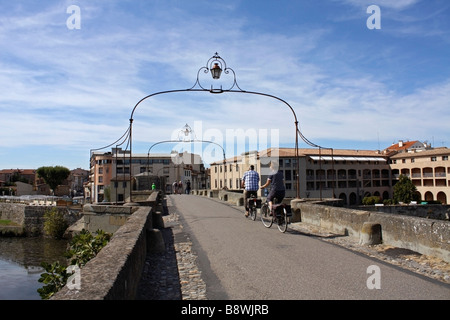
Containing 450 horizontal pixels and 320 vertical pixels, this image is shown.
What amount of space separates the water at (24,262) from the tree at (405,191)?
196 ft

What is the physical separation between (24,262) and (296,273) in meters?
Result: 28.8

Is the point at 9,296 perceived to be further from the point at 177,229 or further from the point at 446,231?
the point at 446,231

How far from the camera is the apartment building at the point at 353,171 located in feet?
232

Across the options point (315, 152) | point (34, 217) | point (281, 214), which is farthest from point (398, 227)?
point (315, 152)

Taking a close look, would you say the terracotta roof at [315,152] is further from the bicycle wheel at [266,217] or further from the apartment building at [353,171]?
the bicycle wheel at [266,217]

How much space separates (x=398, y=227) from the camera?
741 cm

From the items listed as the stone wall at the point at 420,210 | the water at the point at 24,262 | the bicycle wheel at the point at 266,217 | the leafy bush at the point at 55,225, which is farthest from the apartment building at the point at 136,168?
the bicycle wheel at the point at 266,217

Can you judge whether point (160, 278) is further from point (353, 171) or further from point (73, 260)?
point (353, 171)

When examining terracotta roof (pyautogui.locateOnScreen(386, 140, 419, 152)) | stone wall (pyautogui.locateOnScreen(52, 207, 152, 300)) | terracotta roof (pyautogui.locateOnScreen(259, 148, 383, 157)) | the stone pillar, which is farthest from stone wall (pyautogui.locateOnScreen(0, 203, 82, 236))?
terracotta roof (pyautogui.locateOnScreen(386, 140, 419, 152))

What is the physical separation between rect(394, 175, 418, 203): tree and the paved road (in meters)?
68.3

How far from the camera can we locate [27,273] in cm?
2420

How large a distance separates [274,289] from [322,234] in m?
5.55

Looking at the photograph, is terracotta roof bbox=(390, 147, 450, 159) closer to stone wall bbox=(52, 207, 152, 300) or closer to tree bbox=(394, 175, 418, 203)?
tree bbox=(394, 175, 418, 203)
